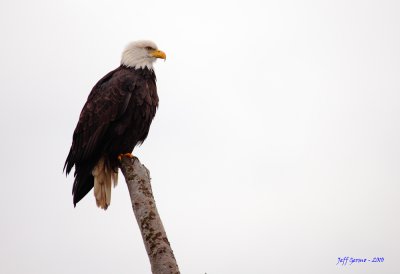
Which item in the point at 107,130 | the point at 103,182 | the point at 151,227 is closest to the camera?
the point at 151,227

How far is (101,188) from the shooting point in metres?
5.62

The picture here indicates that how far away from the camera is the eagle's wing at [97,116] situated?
576cm

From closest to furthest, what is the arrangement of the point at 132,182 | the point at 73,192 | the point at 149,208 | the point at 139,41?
the point at 149,208
the point at 132,182
the point at 73,192
the point at 139,41

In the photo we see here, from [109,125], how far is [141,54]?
56.3 inches

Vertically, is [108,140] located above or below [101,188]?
above

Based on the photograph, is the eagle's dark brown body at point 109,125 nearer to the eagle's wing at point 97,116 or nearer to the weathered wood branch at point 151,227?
the eagle's wing at point 97,116

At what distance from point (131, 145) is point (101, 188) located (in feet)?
2.23

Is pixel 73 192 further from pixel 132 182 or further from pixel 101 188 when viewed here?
pixel 132 182

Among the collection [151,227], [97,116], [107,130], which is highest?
[97,116]

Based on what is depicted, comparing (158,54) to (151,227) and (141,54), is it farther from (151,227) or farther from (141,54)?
(151,227)

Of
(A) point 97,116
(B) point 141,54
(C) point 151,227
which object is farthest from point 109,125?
(C) point 151,227

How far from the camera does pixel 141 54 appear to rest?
6.89m

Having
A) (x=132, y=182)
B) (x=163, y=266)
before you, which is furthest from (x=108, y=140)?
(x=163, y=266)

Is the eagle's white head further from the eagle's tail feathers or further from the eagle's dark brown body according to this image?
the eagle's tail feathers
